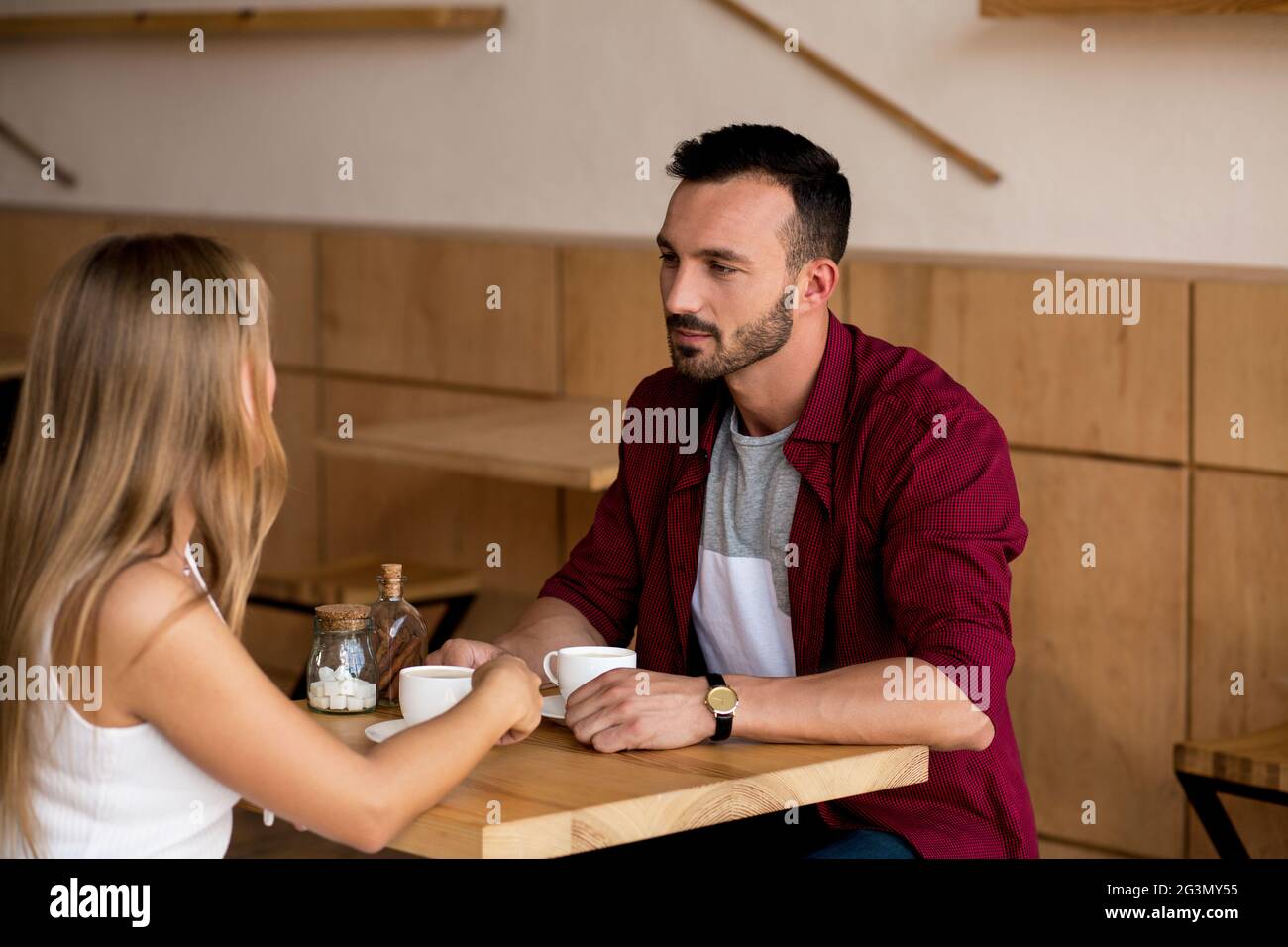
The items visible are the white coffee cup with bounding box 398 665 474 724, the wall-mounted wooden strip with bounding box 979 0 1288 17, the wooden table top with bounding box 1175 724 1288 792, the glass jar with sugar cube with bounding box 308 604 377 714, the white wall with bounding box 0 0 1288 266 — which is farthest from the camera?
the white wall with bounding box 0 0 1288 266

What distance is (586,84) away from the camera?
377 cm

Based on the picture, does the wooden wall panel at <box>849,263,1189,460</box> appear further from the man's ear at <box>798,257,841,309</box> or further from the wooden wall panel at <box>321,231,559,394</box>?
the man's ear at <box>798,257,841,309</box>

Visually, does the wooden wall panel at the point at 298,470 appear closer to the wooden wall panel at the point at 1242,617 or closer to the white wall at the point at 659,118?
the white wall at the point at 659,118

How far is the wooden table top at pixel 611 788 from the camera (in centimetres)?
146

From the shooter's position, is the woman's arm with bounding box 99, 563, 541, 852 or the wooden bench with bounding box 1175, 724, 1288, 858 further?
the wooden bench with bounding box 1175, 724, 1288, 858

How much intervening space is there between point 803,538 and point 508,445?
53.6 inches

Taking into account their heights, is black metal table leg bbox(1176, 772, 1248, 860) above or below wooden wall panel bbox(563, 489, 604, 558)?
below

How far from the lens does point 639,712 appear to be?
66.6 inches

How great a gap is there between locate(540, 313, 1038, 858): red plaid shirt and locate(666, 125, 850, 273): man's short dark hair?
0.12 metres

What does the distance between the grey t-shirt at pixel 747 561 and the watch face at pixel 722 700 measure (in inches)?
13.4

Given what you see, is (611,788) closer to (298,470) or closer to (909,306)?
(909,306)

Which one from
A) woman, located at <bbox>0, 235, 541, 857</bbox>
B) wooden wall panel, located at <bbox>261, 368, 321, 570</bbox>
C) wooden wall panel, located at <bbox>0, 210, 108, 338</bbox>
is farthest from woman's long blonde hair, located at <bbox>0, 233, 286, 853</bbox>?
wooden wall panel, located at <bbox>0, 210, 108, 338</bbox>

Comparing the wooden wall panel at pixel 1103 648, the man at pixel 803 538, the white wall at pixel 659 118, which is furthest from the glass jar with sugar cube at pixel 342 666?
the white wall at pixel 659 118

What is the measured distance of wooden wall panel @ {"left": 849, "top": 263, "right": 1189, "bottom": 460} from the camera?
2.92 metres
